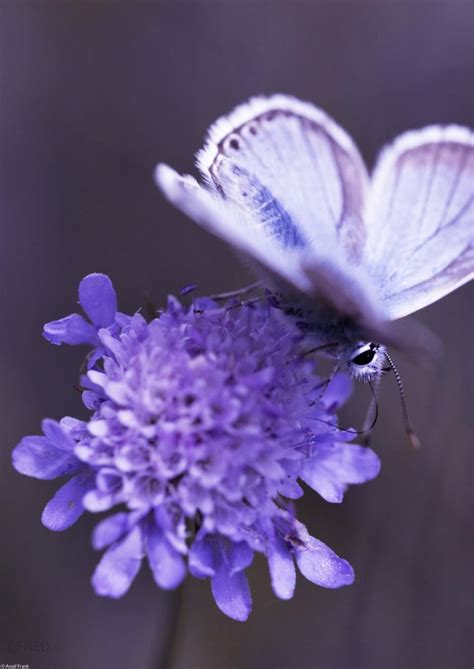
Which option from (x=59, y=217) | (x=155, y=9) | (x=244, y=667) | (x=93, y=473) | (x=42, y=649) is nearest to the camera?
(x=93, y=473)

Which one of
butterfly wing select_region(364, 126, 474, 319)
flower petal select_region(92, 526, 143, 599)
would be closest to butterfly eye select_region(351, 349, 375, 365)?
butterfly wing select_region(364, 126, 474, 319)

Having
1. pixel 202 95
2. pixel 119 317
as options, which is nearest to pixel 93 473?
pixel 119 317

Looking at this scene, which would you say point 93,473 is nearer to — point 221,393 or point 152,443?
point 152,443

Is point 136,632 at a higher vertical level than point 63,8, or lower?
lower

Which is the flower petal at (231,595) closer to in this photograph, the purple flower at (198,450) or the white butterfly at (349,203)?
the purple flower at (198,450)

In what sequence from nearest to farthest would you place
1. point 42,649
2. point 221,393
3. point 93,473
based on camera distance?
1. point 221,393
2. point 93,473
3. point 42,649

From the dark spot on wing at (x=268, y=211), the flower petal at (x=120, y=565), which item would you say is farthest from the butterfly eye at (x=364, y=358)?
the flower petal at (x=120, y=565)
